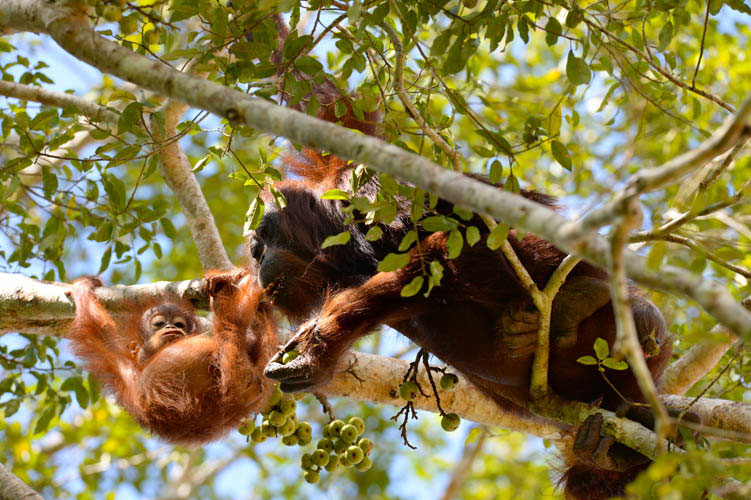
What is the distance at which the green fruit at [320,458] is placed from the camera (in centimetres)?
411

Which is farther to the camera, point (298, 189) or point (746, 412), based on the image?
point (298, 189)

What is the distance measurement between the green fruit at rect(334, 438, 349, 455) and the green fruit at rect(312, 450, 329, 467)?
74mm

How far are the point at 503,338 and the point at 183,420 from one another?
2.12m

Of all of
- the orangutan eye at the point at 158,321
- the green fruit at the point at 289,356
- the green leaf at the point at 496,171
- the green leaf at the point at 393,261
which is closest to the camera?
the green leaf at the point at 393,261

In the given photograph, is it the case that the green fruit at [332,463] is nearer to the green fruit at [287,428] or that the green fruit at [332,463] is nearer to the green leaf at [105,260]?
the green fruit at [287,428]

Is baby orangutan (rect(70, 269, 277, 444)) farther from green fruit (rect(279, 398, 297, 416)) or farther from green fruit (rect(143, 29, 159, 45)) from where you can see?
green fruit (rect(143, 29, 159, 45))

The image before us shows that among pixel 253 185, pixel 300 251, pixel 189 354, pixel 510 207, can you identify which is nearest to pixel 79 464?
pixel 189 354

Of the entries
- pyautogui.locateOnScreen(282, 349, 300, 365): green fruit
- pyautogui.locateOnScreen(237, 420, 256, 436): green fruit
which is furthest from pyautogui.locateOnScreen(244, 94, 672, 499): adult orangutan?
pyautogui.locateOnScreen(237, 420, 256, 436): green fruit

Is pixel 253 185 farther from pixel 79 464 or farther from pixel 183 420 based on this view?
pixel 79 464

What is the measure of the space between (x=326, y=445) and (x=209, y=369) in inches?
38.2

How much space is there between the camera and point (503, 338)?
3.53 m

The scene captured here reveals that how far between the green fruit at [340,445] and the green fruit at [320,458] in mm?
74

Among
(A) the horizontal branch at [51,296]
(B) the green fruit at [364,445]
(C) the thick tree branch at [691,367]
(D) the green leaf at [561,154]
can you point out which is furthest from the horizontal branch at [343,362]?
(D) the green leaf at [561,154]

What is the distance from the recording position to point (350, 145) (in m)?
1.99
